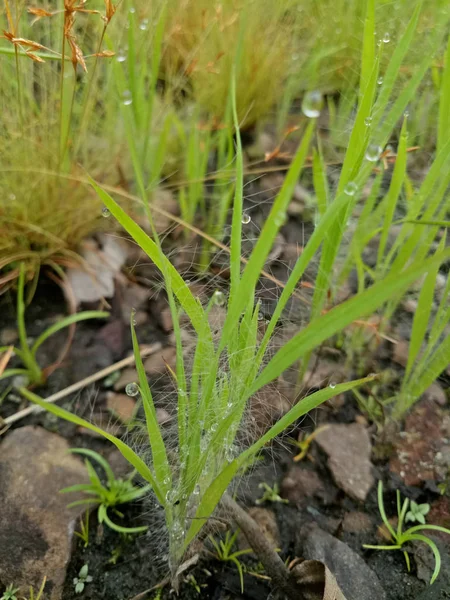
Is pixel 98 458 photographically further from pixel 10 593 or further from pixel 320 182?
pixel 320 182

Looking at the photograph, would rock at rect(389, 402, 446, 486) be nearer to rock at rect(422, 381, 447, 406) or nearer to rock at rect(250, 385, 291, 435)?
rock at rect(422, 381, 447, 406)

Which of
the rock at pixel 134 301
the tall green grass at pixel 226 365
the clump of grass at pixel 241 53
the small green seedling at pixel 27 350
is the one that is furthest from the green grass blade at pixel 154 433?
the clump of grass at pixel 241 53

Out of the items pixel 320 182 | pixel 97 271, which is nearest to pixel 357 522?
pixel 320 182

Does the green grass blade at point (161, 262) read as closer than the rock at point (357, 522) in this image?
Yes

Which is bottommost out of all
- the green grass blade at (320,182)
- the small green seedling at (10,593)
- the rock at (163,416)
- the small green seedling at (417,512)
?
the small green seedling at (10,593)

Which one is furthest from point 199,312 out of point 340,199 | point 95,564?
point 95,564

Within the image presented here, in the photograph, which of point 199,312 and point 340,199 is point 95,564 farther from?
point 340,199

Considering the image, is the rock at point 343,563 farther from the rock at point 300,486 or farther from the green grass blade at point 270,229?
the green grass blade at point 270,229
